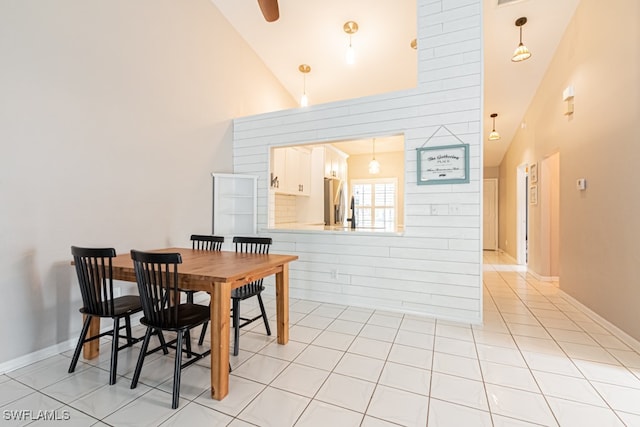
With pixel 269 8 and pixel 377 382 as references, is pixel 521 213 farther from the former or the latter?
pixel 269 8

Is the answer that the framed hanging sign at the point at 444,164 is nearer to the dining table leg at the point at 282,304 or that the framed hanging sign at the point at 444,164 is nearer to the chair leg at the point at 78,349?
the dining table leg at the point at 282,304

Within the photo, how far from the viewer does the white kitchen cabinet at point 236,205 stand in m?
4.12

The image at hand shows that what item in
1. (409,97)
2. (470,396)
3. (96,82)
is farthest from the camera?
(409,97)

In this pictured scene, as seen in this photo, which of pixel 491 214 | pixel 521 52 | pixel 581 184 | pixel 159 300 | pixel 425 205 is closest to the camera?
pixel 159 300

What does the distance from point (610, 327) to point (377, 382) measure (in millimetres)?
2599

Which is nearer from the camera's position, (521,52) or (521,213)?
(521,52)

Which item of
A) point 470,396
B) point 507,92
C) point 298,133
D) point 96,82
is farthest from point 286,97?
point 470,396

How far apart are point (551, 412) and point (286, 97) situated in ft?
18.5

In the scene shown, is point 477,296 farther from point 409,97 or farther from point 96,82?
point 96,82

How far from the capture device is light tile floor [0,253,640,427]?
167 centimetres

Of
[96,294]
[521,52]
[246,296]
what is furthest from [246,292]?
[521,52]

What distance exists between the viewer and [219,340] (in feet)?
6.08

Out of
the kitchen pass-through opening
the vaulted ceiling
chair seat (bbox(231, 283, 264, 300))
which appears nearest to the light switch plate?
the vaulted ceiling

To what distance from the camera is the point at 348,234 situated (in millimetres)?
3621
